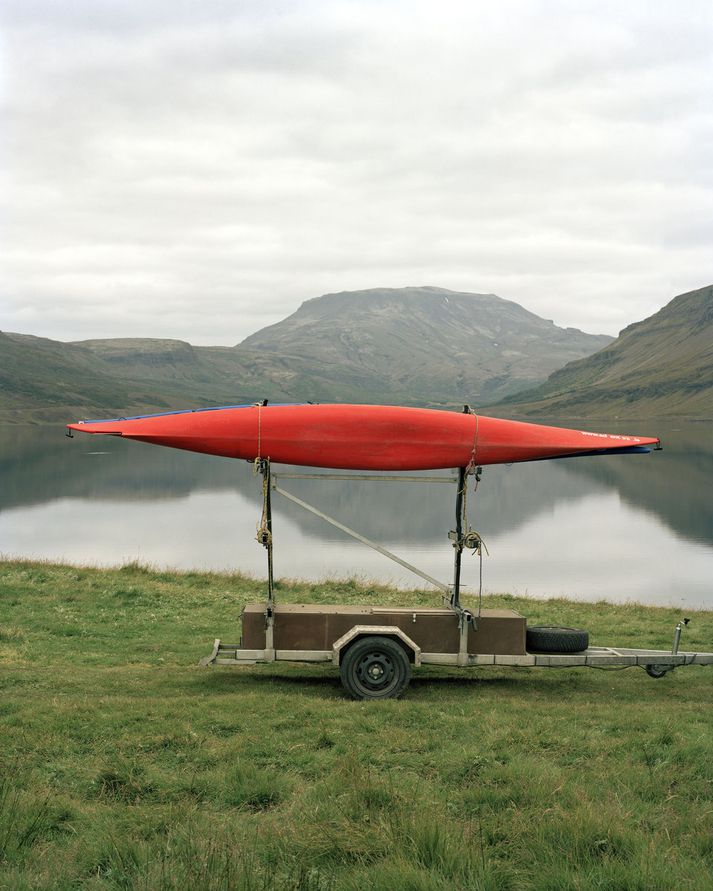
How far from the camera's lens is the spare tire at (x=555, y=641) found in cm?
1057

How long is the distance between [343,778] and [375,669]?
3.54 meters

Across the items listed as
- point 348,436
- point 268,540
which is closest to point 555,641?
point 348,436

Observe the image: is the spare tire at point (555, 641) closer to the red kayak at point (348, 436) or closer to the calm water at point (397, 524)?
the red kayak at point (348, 436)

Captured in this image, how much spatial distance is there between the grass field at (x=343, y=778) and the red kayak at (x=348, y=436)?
9.70ft

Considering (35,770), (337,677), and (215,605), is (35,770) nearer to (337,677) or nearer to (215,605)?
(337,677)

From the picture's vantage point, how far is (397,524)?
4209 centimetres

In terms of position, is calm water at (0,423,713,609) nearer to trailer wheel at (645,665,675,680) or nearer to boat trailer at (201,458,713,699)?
trailer wheel at (645,665,675,680)

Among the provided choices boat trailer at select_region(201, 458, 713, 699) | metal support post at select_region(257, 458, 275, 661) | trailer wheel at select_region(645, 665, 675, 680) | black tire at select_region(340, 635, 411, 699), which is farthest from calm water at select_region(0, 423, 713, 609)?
black tire at select_region(340, 635, 411, 699)

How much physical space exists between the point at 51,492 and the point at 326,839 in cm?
5451

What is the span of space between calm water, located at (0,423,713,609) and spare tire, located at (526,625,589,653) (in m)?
12.2

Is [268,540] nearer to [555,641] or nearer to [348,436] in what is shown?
[348,436]

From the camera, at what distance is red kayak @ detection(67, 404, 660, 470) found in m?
11.2

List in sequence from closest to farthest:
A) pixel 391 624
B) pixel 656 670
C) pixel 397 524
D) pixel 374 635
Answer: pixel 374 635 → pixel 391 624 → pixel 656 670 → pixel 397 524

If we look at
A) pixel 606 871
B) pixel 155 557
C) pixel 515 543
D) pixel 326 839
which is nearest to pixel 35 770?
pixel 326 839
